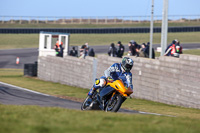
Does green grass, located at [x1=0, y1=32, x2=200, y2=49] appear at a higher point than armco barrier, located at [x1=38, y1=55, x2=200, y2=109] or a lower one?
higher

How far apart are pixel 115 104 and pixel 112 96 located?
0.75ft

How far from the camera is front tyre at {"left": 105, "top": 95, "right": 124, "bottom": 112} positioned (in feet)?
33.2

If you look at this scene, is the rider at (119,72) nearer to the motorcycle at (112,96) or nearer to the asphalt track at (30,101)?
the motorcycle at (112,96)

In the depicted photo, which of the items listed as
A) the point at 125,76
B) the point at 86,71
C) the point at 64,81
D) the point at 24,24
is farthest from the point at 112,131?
the point at 24,24

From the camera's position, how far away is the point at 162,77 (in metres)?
17.6

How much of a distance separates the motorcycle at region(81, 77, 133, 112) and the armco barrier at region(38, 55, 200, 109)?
19.1 feet

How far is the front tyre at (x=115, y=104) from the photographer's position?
33.2ft

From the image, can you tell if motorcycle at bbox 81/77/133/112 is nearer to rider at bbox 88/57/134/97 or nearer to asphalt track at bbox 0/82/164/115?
rider at bbox 88/57/134/97

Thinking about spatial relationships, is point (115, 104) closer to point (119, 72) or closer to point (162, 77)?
point (119, 72)

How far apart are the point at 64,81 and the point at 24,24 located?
49740mm

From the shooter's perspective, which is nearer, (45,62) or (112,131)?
(112,131)

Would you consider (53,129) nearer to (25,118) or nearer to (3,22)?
(25,118)

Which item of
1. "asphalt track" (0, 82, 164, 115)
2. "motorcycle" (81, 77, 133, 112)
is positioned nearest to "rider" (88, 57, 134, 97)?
"motorcycle" (81, 77, 133, 112)

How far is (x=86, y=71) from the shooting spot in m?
23.1
